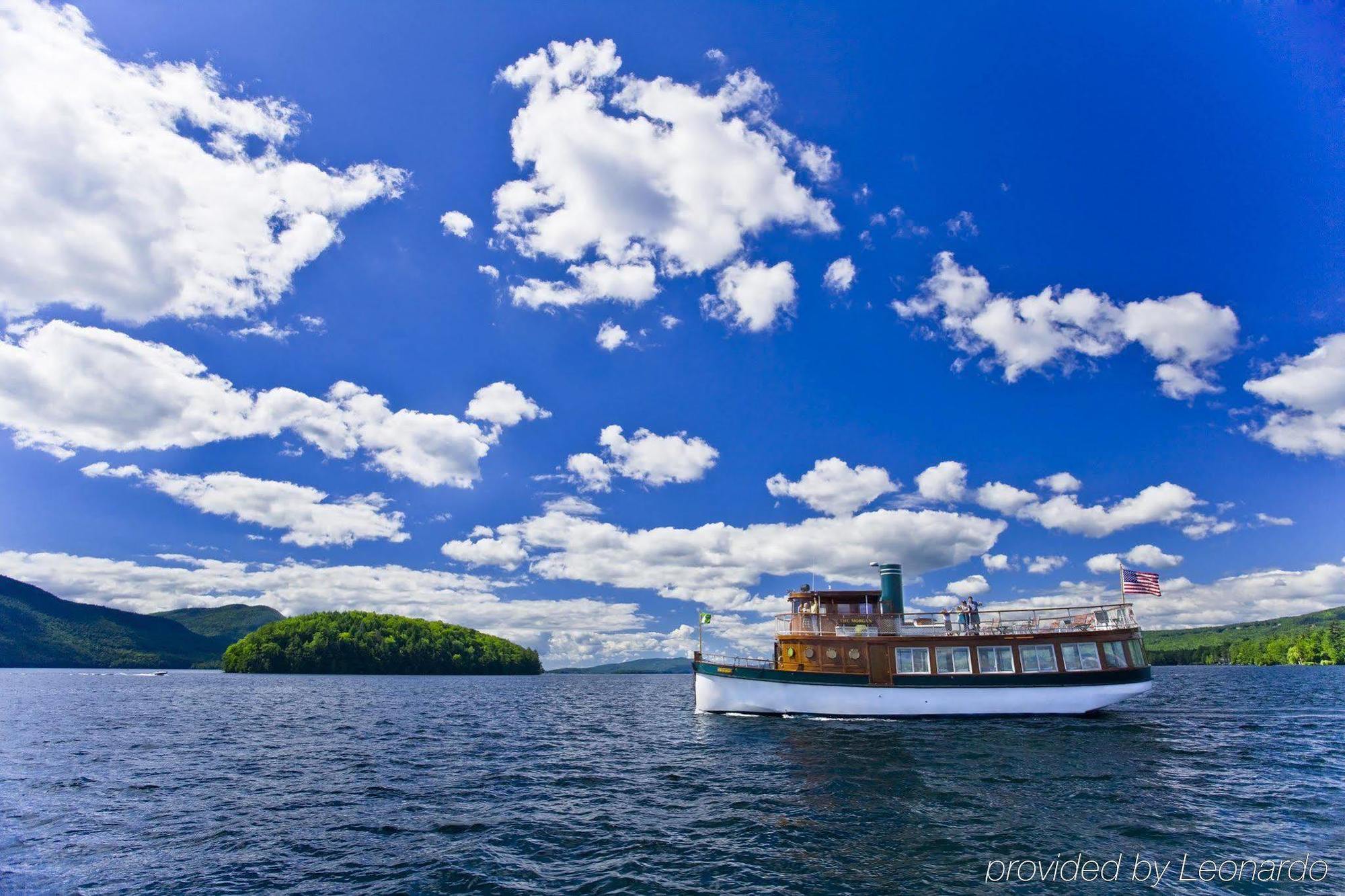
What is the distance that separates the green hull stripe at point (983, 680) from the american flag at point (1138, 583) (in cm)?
625

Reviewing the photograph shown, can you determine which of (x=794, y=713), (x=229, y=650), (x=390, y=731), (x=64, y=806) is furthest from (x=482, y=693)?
(x=229, y=650)

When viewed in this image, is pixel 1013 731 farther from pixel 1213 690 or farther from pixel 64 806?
pixel 1213 690

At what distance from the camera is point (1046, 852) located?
52.0 ft

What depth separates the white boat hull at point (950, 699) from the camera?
135 ft

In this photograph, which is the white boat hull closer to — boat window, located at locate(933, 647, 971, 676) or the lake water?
the lake water

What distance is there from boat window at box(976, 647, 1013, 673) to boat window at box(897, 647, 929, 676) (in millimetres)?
3481

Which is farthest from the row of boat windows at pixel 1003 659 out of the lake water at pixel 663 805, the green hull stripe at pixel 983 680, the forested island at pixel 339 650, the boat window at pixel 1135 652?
A: the forested island at pixel 339 650

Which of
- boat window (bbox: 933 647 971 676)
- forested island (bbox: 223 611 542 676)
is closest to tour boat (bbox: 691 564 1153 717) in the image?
boat window (bbox: 933 647 971 676)

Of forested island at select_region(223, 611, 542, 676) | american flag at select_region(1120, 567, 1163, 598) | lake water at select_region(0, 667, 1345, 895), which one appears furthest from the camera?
forested island at select_region(223, 611, 542, 676)

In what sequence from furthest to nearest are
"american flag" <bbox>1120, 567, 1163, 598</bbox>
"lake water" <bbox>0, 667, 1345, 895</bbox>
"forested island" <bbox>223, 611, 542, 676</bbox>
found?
"forested island" <bbox>223, 611, 542, 676</bbox> → "american flag" <bbox>1120, 567, 1163, 598</bbox> → "lake water" <bbox>0, 667, 1345, 895</bbox>

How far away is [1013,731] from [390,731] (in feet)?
131

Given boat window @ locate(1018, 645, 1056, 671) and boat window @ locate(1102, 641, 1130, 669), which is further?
boat window @ locate(1102, 641, 1130, 669)

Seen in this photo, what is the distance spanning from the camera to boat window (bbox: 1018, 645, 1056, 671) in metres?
41.5

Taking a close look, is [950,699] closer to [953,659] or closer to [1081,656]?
[953,659]
